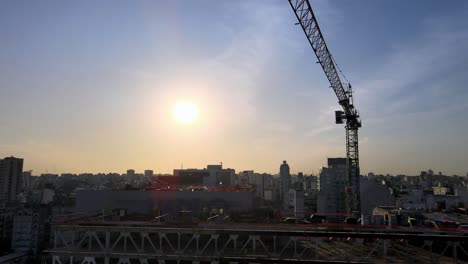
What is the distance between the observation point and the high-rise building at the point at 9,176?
5551 inches

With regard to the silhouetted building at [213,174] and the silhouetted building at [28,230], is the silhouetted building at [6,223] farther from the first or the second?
the silhouetted building at [213,174]

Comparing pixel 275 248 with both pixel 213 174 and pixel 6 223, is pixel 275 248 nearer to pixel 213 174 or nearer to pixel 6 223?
pixel 6 223

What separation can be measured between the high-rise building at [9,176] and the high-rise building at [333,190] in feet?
386

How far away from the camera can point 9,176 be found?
468 ft

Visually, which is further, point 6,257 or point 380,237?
point 6,257

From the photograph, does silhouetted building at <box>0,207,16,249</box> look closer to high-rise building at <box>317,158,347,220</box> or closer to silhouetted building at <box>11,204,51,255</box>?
silhouetted building at <box>11,204,51,255</box>

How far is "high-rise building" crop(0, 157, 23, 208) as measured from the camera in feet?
463

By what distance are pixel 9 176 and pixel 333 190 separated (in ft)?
408

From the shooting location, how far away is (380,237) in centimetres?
2806

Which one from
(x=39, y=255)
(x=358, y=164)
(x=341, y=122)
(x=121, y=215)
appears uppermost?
(x=341, y=122)

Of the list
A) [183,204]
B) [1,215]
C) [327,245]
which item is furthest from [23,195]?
[327,245]

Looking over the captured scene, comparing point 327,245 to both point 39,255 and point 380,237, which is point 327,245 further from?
point 39,255

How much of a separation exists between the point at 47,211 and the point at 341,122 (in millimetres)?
77787

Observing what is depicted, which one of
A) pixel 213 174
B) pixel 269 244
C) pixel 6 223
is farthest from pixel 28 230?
pixel 269 244
